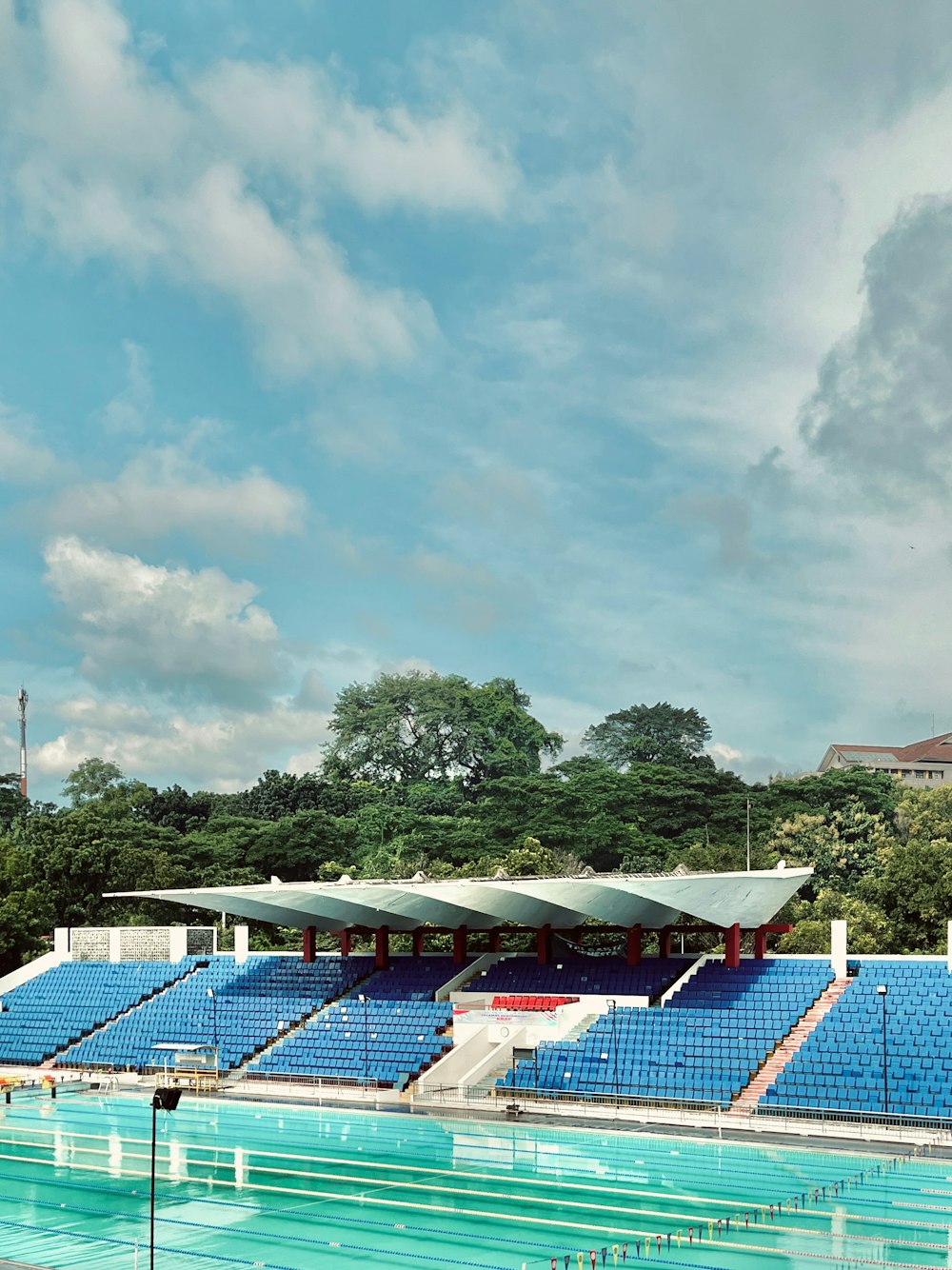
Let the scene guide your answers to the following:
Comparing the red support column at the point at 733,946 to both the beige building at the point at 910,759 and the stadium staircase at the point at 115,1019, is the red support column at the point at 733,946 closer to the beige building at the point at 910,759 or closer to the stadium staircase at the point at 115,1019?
the stadium staircase at the point at 115,1019

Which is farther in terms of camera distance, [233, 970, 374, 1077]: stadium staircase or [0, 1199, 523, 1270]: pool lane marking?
[233, 970, 374, 1077]: stadium staircase

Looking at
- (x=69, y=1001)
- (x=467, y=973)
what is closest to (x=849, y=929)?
(x=467, y=973)

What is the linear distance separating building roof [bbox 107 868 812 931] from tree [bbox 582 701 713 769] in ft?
180

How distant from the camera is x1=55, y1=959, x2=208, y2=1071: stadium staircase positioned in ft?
150

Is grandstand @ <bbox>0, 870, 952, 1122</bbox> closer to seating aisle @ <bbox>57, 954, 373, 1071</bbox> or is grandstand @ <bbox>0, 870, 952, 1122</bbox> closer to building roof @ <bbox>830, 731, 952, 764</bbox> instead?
seating aisle @ <bbox>57, 954, 373, 1071</bbox>

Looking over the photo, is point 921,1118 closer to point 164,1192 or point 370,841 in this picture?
point 164,1192

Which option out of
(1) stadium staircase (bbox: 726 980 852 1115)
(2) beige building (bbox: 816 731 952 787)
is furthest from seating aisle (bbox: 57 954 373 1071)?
(2) beige building (bbox: 816 731 952 787)

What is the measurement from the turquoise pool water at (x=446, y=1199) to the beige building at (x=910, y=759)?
3530 inches

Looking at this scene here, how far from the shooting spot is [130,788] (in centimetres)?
10762

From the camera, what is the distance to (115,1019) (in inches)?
1881

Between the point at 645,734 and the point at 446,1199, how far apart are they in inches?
Result: 3101

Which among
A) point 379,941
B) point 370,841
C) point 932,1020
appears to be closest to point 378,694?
point 370,841

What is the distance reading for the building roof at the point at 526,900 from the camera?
37.0 m

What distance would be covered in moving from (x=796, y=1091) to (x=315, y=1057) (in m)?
15.1
